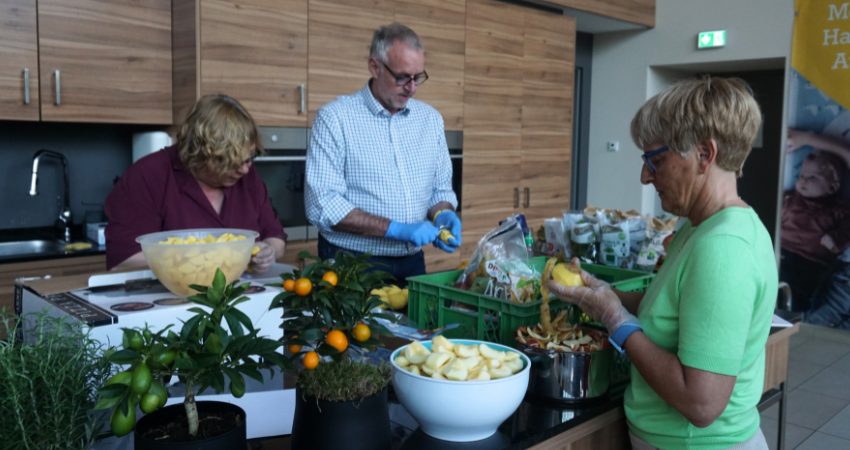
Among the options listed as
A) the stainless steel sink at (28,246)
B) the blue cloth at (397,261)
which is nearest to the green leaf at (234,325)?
the blue cloth at (397,261)

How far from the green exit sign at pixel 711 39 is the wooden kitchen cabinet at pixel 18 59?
455 centimetres

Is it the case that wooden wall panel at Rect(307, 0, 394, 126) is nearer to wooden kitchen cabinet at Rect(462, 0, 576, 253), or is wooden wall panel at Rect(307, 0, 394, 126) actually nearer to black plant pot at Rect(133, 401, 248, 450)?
wooden kitchen cabinet at Rect(462, 0, 576, 253)

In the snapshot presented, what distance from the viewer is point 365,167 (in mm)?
2398

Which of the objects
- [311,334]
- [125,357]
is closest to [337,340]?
[311,334]

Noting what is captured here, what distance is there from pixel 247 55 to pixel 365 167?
1.16 metres

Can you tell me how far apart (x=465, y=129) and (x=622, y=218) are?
2.36 m

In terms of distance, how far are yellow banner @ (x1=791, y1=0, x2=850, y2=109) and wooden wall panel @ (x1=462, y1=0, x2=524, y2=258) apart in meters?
1.99

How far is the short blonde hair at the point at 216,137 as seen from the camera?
72.1 inches

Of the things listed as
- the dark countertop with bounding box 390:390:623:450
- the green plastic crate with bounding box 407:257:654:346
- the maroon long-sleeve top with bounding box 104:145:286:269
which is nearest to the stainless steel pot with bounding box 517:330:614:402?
the dark countertop with bounding box 390:390:623:450

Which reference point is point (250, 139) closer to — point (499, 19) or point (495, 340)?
point (495, 340)

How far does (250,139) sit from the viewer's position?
1896 millimetres

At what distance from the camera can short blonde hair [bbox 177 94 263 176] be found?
1830 millimetres

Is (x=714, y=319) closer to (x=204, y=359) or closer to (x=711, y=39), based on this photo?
(x=204, y=359)

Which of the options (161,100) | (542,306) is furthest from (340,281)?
(161,100)
